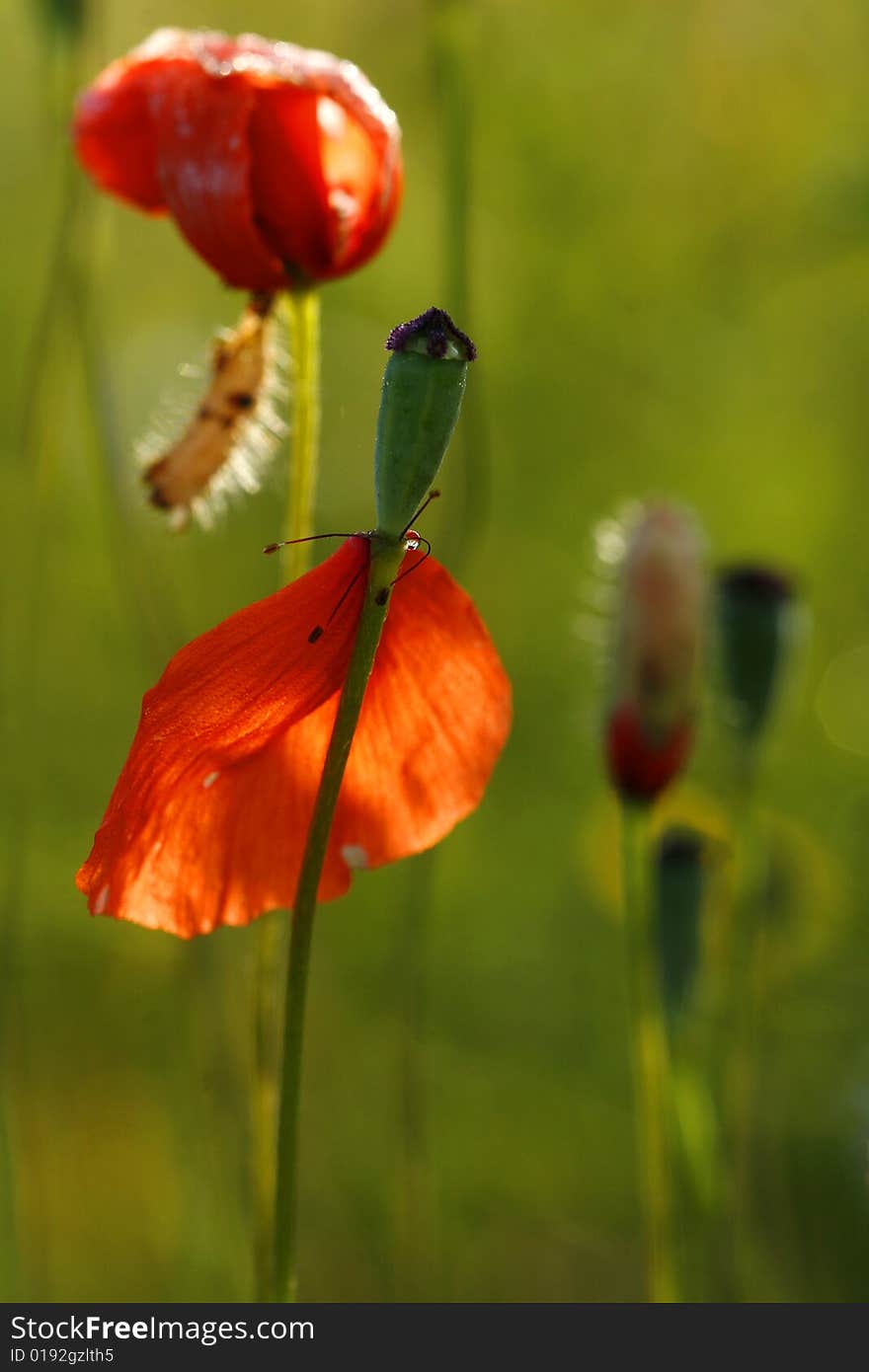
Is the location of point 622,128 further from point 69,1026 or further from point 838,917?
point 69,1026

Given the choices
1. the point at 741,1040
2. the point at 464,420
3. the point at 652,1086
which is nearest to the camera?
the point at 652,1086

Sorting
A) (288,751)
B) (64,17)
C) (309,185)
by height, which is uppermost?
(64,17)

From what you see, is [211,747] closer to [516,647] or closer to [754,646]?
[754,646]

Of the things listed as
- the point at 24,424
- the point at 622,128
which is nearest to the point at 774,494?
the point at 622,128

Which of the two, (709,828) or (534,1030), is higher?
(709,828)

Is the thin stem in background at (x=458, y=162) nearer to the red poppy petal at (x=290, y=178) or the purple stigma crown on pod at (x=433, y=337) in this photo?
the red poppy petal at (x=290, y=178)

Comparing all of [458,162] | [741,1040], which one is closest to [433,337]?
[458,162]

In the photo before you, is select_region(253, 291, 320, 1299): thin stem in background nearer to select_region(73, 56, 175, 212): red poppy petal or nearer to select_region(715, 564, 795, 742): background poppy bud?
select_region(73, 56, 175, 212): red poppy petal

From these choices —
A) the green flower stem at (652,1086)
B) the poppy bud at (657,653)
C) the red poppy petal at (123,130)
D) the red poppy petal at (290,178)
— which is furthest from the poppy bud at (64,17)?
the green flower stem at (652,1086)
